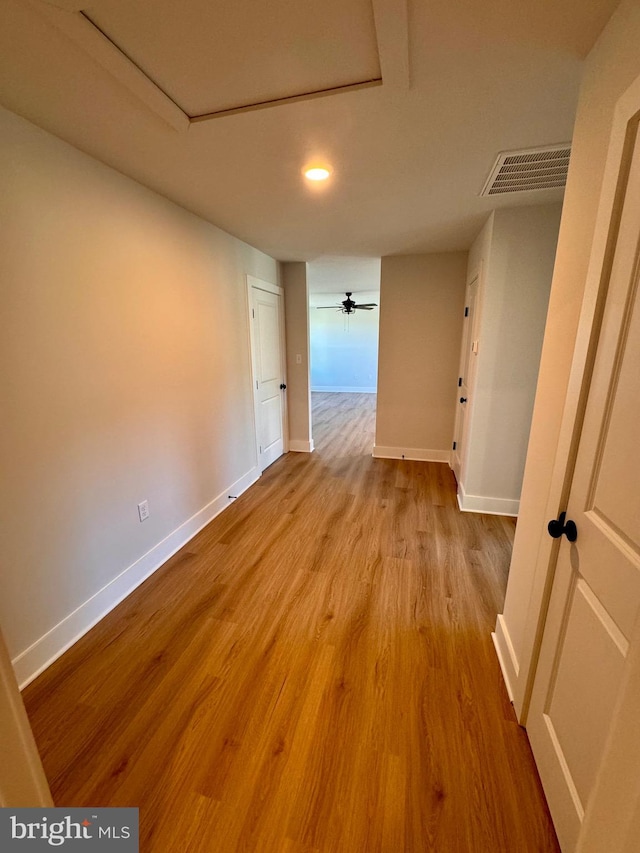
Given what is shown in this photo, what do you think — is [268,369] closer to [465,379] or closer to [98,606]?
[465,379]

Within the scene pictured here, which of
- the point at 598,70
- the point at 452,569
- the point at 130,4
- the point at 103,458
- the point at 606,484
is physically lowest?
the point at 452,569

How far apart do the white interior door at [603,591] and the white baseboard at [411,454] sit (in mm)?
3151

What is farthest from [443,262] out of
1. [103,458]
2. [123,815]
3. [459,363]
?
[123,815]

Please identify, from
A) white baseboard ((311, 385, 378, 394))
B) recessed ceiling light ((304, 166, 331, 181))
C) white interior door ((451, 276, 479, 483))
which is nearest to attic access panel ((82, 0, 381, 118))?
recessed ceiling light ((304, 166, 331, 181))

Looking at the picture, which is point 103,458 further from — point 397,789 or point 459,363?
point 459,363

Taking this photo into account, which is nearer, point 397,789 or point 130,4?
point 130,4

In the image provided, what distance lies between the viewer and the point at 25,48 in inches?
41.8

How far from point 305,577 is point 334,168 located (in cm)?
238

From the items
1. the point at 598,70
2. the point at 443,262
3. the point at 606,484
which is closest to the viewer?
the point at 606,484

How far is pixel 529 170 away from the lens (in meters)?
1.84

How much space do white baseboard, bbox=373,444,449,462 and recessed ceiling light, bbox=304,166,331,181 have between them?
3058 mm

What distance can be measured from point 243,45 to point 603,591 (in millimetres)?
1916

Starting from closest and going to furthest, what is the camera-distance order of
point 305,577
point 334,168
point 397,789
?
point 397,789
point 334,168
point 305,577

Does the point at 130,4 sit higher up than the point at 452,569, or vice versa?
the point at 130,4
